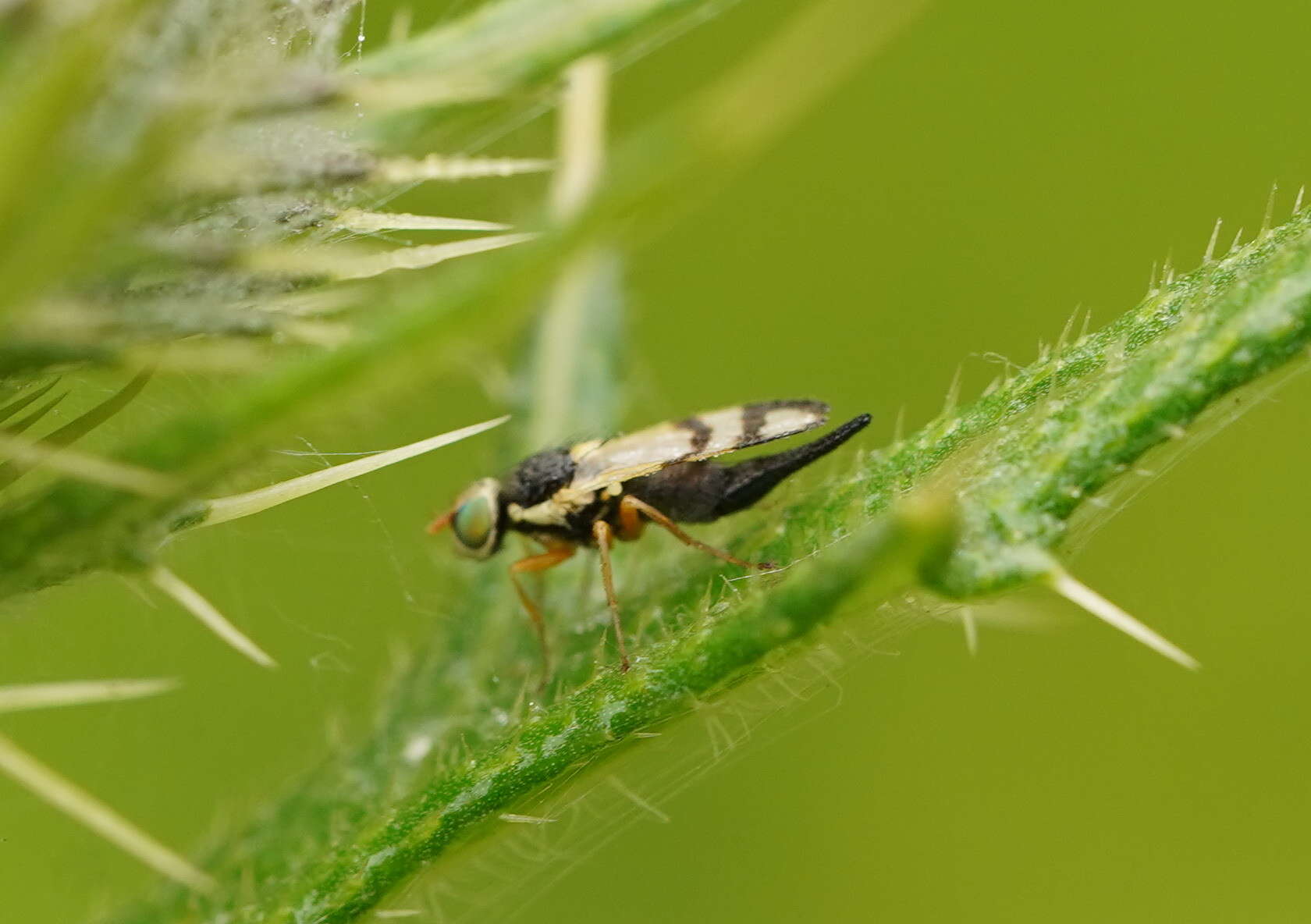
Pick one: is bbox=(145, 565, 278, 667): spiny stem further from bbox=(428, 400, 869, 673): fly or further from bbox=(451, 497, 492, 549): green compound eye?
bbox=(451, 497, 492, 549): green compound eye

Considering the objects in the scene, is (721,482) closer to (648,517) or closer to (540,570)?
(648,517)

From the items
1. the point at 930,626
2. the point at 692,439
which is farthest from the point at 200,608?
the point at 930,626

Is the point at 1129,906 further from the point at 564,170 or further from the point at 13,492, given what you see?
the point at 13,492

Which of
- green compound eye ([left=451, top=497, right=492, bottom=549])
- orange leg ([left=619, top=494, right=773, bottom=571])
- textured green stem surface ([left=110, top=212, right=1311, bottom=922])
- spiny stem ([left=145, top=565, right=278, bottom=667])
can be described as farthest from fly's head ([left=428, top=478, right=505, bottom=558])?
spiny stem ([left=145, top=565, right=278, bottom=667])

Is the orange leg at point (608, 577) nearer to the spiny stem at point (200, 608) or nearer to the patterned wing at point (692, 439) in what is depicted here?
the patterned wing at point (692, 439)

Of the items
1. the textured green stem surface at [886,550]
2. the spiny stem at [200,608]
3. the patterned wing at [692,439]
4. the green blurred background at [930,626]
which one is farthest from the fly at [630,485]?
the spiny stem at [200,608]

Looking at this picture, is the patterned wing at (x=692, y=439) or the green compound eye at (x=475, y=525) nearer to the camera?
the patterned wing at (x=692, y=439)
